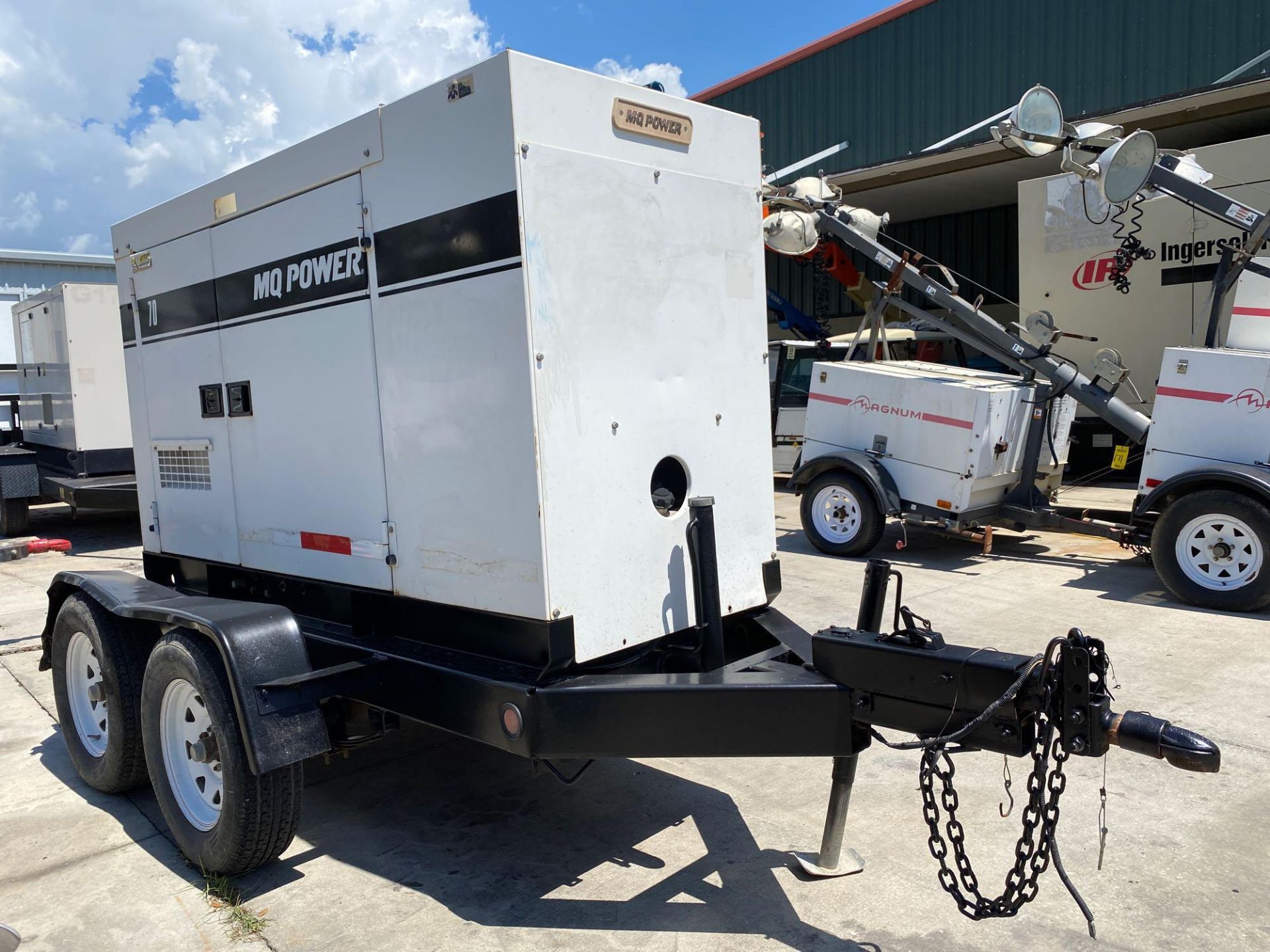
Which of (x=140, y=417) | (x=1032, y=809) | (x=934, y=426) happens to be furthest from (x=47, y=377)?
(x=1032, y=809)

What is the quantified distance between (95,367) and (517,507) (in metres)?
9.47

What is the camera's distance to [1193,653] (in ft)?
18.3

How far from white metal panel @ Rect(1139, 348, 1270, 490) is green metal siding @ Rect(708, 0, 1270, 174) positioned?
700 centimetres

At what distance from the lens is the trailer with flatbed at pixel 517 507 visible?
2797 millimetres

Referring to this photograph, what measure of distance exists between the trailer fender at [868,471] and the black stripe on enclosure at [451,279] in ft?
19.1

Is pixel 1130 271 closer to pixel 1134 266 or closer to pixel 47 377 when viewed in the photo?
pixel 1134 266

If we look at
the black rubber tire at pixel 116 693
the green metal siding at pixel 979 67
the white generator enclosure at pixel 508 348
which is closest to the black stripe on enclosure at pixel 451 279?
the white generator enclosure at pixel 508 348

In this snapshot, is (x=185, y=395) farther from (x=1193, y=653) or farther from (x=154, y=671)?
(x=1193, y=653)

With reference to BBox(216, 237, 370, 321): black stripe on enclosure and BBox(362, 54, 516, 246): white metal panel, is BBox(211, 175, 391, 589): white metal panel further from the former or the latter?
BBox(362, 54, 516, 246): white metal panel

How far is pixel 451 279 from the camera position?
304 centimetres

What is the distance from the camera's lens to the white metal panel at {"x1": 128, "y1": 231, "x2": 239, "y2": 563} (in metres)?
4.17

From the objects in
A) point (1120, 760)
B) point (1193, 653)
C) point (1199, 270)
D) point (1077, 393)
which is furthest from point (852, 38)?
point (1120, 760)

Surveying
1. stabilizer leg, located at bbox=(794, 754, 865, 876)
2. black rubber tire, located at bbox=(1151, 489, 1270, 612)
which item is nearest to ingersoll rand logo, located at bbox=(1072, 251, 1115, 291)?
black rubber tire, located at bbox=(1151, 489, 1270, 612)

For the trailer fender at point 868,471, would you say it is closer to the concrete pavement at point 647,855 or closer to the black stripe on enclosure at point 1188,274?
the concrete pavement at point 647,855
